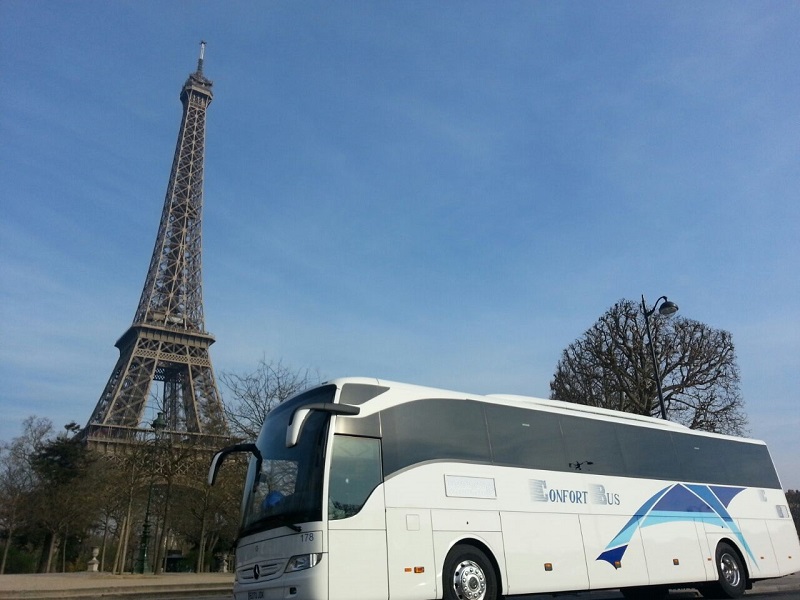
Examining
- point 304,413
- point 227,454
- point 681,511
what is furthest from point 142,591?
point 681,511

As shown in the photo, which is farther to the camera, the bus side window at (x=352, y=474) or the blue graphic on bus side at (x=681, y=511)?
the blue graphic on bus side at (x=681, y=511)

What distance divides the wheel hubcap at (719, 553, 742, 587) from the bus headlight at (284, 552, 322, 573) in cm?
839

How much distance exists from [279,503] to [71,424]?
37.1 meters

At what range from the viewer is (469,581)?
765 centimetres

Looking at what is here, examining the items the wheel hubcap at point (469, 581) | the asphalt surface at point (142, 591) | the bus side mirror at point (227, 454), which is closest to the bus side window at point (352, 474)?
the bus side mirror at point (227, 454)

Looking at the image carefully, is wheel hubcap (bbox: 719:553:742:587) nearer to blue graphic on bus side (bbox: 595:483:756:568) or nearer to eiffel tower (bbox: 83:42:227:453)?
blue graphic on bus side (bbox: 595:483:756:568)

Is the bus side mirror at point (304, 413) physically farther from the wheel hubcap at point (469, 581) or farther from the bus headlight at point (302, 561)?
the wheel hubcap at point (469, 581)

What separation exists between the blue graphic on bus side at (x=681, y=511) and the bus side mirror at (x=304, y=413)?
4.86 m

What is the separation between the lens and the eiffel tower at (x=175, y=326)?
167ft

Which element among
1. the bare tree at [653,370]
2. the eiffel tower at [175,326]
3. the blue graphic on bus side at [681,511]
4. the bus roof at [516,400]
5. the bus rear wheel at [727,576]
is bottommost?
the bus rear wheel at [727,576]

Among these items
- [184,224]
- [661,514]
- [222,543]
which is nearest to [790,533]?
[661,514]

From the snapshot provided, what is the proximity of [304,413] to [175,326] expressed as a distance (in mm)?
56487

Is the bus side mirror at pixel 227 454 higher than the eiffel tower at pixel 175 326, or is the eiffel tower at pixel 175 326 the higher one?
the eiffel tower at pixel 175 326

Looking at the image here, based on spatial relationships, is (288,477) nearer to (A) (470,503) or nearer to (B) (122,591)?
(A) (470,503)
